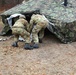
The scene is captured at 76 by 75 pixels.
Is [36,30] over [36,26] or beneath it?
beneath

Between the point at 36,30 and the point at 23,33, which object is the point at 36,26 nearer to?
the point at 36,30

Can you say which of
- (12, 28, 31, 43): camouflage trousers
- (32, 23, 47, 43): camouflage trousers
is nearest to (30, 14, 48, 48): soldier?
(32, 23, 47, 43): camouflage trousers

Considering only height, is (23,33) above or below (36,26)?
below

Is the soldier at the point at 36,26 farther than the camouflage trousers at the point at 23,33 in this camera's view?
Yes

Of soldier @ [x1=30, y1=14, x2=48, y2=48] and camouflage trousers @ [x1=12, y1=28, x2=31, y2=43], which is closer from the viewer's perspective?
camouflage trousers @ [x1=12, y1=28, x2=31, y2=43]

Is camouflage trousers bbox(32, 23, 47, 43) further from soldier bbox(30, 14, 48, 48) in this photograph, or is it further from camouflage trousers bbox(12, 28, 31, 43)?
camouflage trousers bbox(12, 28, 31, 43)

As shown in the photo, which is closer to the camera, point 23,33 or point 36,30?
point 23,33

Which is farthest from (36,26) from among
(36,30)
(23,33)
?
(23,33)

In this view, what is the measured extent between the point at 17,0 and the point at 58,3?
18.7 ft

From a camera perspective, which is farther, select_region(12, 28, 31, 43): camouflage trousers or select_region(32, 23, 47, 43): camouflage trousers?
select_region(32, 23, 47, 43): camouflage trousers

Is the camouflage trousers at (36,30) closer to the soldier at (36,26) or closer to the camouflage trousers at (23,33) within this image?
the soldier at (36,26)

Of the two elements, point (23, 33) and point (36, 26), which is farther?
point (36, 26)

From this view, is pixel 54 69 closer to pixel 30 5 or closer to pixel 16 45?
pixel 16 45

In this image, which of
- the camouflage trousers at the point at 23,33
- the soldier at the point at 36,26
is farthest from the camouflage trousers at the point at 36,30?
the camouflage trousers at the point at 23,33
